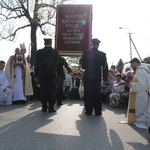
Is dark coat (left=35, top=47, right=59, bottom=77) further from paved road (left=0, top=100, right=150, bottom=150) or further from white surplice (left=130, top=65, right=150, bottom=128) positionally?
white surplice (left=130, top=65, right=150, bottom=128)

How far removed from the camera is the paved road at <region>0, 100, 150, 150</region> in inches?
177

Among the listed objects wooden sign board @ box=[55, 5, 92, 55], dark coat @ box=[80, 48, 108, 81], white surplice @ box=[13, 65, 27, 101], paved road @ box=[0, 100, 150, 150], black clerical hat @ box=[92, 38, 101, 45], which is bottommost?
paved road @ box=[0, 100, 150, 150]

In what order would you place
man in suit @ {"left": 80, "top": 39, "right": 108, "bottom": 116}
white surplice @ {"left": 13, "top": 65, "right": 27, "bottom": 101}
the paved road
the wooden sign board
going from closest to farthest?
A: the paved road, man in suit @ {"left": 80, "top": 39, "right": 108, "bottom": 116}, white surplice @ {"left": 13, "top": 65, "right": 27, "bottom": 101}, the wooden sign board

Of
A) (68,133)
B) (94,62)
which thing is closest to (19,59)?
(94,62)

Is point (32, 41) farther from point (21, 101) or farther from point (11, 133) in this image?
point (11, 133)

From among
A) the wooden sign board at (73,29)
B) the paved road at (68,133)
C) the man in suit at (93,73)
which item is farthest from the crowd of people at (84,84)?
the wooden sign board at (73,29)

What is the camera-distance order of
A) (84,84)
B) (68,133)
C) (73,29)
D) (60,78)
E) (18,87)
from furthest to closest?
1. (73,29)
2. (18,87)
3. (60,78)
4. (84,84)
5. (68,133)

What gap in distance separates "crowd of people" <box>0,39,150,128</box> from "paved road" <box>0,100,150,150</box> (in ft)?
1.60

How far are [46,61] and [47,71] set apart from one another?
0.27 m

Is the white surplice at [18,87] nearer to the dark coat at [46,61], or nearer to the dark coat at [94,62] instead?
the dark coat at [46,61]

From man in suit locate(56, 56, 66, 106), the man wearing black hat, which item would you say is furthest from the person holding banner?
man in suit locate(56, 56, 66, 106)

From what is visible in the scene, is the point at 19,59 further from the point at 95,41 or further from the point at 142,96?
the point at 142,96

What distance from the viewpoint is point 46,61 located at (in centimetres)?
812

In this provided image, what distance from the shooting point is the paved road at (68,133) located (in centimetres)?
451
